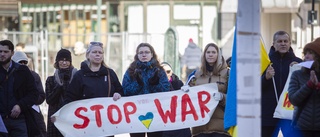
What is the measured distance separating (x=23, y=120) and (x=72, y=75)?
1.10m

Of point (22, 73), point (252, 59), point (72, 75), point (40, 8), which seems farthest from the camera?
point (40, 8)

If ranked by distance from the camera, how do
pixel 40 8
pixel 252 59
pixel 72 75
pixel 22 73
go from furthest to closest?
pixel 40 8 < pixel 72 75 < pixel 22 73 < pixel 252 59

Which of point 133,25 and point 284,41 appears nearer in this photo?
point 284,41

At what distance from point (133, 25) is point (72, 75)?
24145 mm

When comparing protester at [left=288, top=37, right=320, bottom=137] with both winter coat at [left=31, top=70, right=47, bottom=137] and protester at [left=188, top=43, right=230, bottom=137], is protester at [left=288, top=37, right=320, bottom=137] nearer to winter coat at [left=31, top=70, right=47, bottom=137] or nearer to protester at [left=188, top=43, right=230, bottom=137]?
protester at [left=188, top=43, right=230, bottom=137]

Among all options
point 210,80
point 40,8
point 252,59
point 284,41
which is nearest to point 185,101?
point 210,80

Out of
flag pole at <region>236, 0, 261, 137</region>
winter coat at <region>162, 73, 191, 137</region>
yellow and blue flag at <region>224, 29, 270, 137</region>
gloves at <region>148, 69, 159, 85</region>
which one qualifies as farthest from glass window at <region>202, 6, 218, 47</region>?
flag pole at <region>236, 0, 261, 137</region>

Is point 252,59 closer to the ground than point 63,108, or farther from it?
farther from it

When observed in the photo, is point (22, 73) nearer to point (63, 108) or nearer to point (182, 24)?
point (63, 108)

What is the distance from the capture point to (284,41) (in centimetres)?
1033

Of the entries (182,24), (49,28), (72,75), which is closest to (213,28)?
(182,24)

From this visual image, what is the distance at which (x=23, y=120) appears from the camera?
10.2 metres

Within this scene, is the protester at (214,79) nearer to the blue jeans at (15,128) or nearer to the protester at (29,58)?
the blue jeans at (15,128)

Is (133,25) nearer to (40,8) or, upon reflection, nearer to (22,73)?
(40,8)
